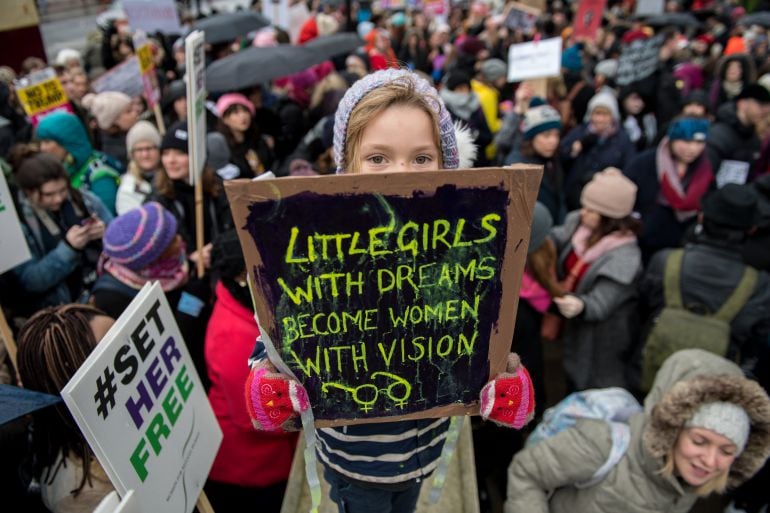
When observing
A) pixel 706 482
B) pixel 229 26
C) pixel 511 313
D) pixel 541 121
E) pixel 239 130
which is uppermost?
pixel 229 26

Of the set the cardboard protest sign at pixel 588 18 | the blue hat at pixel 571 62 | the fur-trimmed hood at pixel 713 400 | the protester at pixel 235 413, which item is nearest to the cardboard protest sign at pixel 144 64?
the protester at pixel 235 413

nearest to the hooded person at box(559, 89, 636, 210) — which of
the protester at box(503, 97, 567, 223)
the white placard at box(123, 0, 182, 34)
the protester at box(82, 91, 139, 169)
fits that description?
the protester at box(503, 97, 567, 223)

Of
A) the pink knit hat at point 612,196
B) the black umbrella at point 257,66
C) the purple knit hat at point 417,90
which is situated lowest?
the pink knit hat at point 612,196

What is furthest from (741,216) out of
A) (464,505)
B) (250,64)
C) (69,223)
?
(250,64)

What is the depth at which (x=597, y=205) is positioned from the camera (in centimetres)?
310

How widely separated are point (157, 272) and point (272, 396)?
1.69m

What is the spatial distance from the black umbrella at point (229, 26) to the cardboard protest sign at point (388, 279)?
814cm

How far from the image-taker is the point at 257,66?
19.1ft

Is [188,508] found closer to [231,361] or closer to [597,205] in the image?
[231,361]

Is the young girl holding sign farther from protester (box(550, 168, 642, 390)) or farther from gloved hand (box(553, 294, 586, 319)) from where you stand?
protester (box(550, 168, 642, 390))

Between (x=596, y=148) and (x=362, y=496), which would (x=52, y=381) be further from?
(x=596, y=148)

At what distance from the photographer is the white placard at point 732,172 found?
451 centimetres

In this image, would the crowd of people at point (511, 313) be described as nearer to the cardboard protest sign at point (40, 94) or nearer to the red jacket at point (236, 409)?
the red jacket at point (236, 409)

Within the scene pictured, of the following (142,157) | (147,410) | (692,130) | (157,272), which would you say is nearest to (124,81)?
(142,157)
